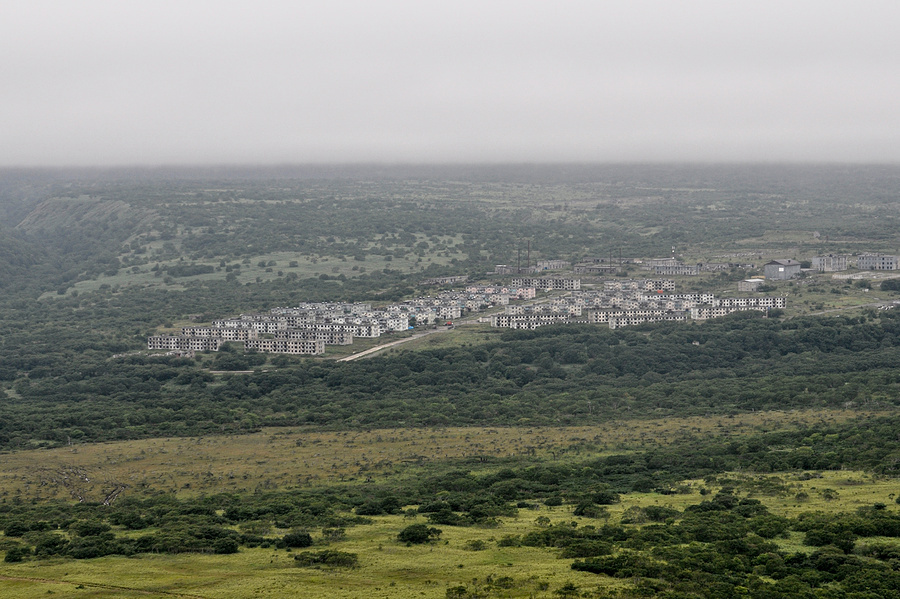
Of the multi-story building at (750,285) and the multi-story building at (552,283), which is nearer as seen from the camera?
the multi-story building at (750,285)

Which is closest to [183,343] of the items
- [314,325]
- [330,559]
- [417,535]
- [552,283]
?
[314,325]

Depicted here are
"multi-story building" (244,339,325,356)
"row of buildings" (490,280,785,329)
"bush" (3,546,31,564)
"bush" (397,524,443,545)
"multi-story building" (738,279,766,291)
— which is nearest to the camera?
"bush" (3,546,31,564)

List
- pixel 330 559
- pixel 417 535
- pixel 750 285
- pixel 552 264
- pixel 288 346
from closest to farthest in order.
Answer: pixel 330 559 < pixel 417 535 < pixel 288 346 < pixel 750 285 < pixel 552 264

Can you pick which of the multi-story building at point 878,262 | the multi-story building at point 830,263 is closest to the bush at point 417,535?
the multi-story building at point 830,263

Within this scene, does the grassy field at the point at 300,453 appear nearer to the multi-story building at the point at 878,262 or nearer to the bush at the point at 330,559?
the bush at the point at 330,559

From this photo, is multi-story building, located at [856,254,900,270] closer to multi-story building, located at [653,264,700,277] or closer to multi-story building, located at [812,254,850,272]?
multi-story building, located at [812,254,850,272]

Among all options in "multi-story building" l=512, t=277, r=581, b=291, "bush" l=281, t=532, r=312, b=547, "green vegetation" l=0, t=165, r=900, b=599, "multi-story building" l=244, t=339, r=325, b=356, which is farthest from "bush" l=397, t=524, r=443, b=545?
"multi-story building" l=512, t=277, r=581, b=291

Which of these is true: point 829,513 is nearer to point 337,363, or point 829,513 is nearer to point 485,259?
point 337,363

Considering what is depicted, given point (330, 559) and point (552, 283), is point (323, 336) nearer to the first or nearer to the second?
point (552, 283)

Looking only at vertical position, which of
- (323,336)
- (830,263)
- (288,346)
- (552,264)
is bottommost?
(288,346)

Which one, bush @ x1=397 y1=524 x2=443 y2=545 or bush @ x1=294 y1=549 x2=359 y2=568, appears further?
bush @ x1=397 y1=524 x2=443 y2=545

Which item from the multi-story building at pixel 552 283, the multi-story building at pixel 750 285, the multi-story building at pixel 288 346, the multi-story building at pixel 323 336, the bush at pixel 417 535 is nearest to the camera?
the bush at pixel 417 535

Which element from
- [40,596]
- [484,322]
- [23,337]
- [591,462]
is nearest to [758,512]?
[591,462]

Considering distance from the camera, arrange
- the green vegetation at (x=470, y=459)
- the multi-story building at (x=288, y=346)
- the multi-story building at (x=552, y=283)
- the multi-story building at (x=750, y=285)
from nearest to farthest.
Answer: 1. the green vegetation at (x=470, y=459)
2. the multi-story building at (x=288, y=346)
3. the multi-story building at (x=750, y=285)
4. the multi-story building at (x=552, y=283)
